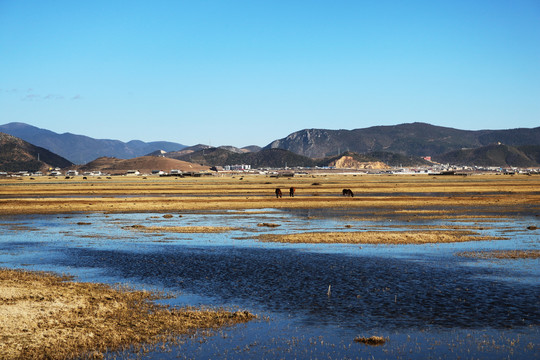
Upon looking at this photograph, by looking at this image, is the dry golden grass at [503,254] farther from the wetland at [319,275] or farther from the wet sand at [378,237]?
the wet sand at [378,237]

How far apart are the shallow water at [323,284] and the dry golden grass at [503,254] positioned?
1.17 meters

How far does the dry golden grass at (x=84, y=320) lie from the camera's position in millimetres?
16234

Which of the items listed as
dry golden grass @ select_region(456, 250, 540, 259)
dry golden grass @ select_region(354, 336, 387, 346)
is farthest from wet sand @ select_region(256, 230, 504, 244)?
dry golden grass @ select_region(354, 336, 387, 346)

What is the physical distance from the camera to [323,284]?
78.6 ft

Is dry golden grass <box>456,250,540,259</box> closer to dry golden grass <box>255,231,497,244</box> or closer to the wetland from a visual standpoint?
the wetland

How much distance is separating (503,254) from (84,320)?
21820mm

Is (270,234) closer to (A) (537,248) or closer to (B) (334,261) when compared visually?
(B) (334,261)

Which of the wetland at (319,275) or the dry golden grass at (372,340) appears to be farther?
the wetland at (319,275)

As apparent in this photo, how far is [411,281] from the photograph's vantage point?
2419 centimetres

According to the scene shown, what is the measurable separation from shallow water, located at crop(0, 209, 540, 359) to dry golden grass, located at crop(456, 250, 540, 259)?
1171mm

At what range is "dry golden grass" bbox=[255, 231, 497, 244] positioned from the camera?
36344mm

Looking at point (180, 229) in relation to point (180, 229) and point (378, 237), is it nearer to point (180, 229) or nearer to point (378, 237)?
point (180, 229)

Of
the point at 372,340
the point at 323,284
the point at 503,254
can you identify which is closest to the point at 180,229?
the point at 323,284

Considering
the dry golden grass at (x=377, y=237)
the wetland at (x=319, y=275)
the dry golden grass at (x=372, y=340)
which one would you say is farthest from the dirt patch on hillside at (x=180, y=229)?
the dry golden grass at (x=372, y=340)
